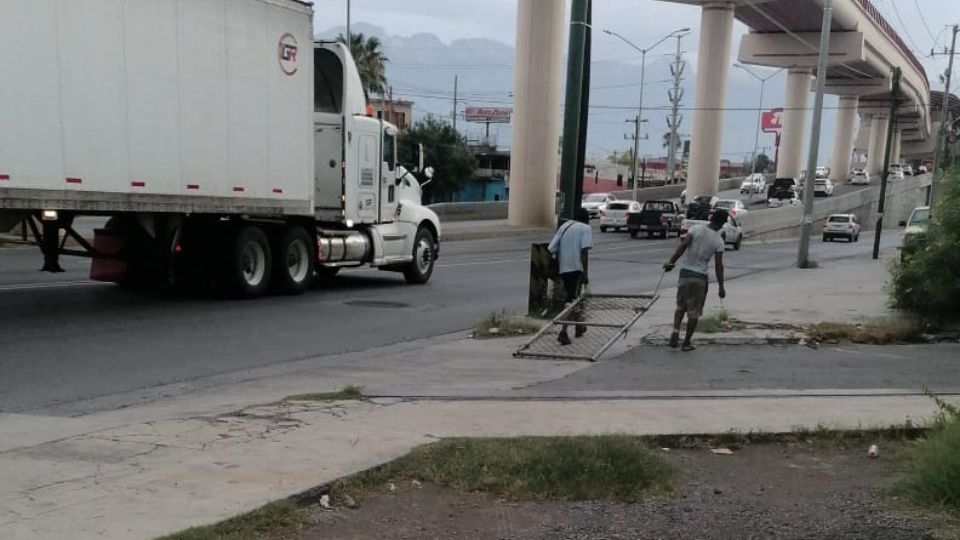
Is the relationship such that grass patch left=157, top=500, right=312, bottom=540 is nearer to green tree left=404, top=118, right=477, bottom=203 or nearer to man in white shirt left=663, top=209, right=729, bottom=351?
man in white shirt left=663, top=209, right=729, bottom=351

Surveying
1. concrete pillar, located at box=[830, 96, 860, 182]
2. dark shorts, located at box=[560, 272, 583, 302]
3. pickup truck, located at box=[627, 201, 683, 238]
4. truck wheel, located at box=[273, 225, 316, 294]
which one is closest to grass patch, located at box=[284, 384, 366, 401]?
dark shorts, located at box=[560, 272, 583, 302]

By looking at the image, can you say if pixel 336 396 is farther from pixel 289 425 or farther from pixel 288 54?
pixel 288 54

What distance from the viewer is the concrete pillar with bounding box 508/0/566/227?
42688 mm

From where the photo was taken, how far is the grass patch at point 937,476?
15.1ft

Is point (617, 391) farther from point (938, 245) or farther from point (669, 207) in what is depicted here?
point (669, 207)

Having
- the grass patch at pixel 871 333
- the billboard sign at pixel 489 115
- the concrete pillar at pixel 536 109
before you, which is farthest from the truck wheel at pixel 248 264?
the billboard sign at pixel 489 115

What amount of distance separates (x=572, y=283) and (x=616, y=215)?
32442mm

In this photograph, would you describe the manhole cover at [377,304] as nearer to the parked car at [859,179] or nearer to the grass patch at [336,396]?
the grass patch at [336,396]

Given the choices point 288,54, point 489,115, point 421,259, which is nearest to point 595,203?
point 421,259

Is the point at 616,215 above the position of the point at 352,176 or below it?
below

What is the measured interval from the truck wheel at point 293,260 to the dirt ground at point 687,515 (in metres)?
9.78

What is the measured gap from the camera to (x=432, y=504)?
15.3 feet

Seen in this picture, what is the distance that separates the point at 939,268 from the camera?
37.1 ft

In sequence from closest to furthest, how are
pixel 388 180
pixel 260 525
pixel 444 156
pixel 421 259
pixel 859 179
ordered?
pixel 260 525 → pixel 388 180 → pixel 421 259 → pixel 444 156 → pixel 859 179
